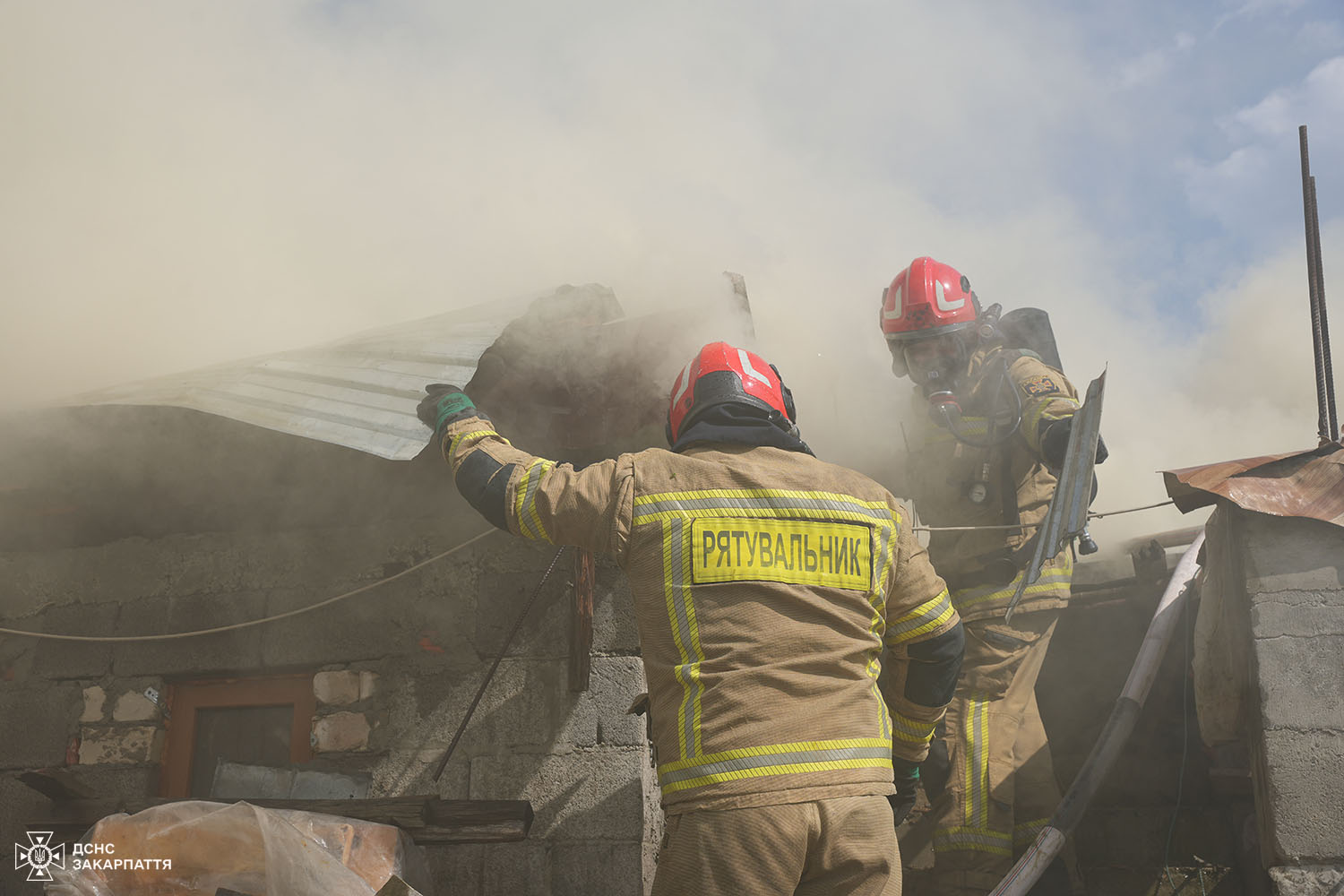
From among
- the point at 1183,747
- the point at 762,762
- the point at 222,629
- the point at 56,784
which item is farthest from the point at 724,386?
the point at 1183,747

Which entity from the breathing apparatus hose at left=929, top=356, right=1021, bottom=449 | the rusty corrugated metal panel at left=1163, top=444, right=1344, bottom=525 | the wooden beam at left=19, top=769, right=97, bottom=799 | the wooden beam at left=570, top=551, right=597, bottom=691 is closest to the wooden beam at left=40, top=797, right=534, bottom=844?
the wooden beam at left=19, top=769, right=97, bottom=799

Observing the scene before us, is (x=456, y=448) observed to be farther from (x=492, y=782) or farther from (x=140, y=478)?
(x=140, y=478)

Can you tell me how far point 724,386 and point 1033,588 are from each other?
2.18 m

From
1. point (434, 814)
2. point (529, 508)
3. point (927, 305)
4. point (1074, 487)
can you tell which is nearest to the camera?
point (529, 508)

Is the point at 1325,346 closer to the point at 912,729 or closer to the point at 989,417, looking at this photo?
the point at 989,417

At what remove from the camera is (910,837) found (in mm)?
4719

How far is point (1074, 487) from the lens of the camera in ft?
13.4

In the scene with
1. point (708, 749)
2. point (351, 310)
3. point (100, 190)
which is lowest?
point (708, 749)

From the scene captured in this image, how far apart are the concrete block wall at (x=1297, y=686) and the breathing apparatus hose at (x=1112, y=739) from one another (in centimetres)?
56

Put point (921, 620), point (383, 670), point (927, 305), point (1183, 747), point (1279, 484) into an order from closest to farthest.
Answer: point (921, 620)
point (1279, 484)
point (383, 670)
point (1183, 747)
point (927, 305)

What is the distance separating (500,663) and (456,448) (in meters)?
1.62

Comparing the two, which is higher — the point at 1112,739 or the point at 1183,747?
the point at 1112,739

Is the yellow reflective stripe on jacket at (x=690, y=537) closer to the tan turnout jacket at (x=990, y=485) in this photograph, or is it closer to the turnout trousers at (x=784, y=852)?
the turnout trousers at (x=784, y=852)

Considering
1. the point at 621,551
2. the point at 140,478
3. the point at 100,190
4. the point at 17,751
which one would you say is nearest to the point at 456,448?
the point at 621,551
